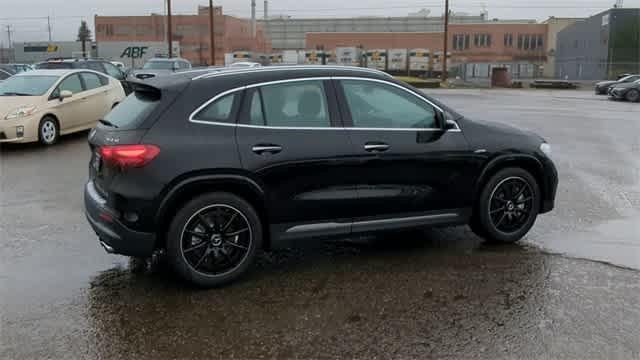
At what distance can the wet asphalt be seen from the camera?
4059 mm

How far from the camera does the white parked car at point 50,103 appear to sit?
39.1 feet

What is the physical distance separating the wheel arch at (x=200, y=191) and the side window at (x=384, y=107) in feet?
3.56

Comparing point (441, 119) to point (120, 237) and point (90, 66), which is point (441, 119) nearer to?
point (120, 237)

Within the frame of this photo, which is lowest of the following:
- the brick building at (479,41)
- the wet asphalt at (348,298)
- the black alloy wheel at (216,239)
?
the wet asphalt at (348,298)

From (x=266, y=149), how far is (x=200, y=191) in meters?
0.62

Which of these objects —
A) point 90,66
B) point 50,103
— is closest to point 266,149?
point 50,103

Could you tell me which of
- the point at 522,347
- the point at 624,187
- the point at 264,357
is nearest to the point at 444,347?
the point at 522,347

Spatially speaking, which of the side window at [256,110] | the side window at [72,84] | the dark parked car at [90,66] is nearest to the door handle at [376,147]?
the side window at [256,110]

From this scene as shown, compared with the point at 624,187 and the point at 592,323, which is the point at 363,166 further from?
the point at 624,187

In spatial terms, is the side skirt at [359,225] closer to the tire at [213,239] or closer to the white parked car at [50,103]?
the tire at [213,239]

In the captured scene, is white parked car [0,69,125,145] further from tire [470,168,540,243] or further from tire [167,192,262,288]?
tire [470,168,540,243]

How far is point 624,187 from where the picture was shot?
904cm

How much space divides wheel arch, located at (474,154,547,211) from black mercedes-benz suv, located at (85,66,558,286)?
2 centimetres

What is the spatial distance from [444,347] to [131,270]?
2826mm
